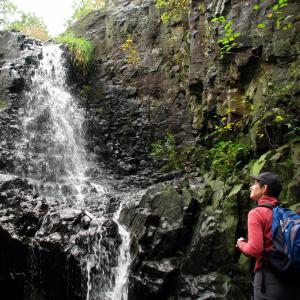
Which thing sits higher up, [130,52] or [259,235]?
[130,52]

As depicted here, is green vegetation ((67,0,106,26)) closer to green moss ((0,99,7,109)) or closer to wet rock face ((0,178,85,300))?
green moss ((0,99,7,109))

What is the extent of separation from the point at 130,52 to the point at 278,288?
11.9 meters

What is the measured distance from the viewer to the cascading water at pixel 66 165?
6.63 metres

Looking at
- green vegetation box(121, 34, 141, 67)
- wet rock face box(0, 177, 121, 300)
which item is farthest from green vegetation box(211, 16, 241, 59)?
green vegetation box(121, 34, 141, 67)

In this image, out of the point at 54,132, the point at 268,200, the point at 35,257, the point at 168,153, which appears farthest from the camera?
the point at 54,132

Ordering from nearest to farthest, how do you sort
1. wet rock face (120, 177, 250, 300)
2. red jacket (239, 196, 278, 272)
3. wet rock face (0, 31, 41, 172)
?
red jacket (239, 196, 278, 272) → wet rock face (120, 177, 250, 300) → wet rock face (0, 31, 41, 172)

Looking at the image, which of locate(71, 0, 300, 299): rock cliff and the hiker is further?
locate(71, 0, 300, 299): rock cliff

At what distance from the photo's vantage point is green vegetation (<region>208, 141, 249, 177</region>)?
22.8ft

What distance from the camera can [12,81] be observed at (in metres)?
12.4

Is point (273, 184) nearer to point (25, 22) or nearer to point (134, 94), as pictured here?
point (134, 94)

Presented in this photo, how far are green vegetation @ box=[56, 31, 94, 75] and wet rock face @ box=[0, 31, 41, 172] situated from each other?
1353mm

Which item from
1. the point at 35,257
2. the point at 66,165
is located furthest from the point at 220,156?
the point at 66,165

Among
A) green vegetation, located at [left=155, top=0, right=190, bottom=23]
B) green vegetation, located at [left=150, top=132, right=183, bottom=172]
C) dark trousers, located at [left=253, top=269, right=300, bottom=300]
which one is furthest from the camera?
green vegetation, located at [left=155, top=0, right=190, bottom=23]

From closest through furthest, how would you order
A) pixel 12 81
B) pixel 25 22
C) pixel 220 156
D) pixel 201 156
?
pixel 220 156
pixel 201 156
pixel 12 81
pixel 25 22
